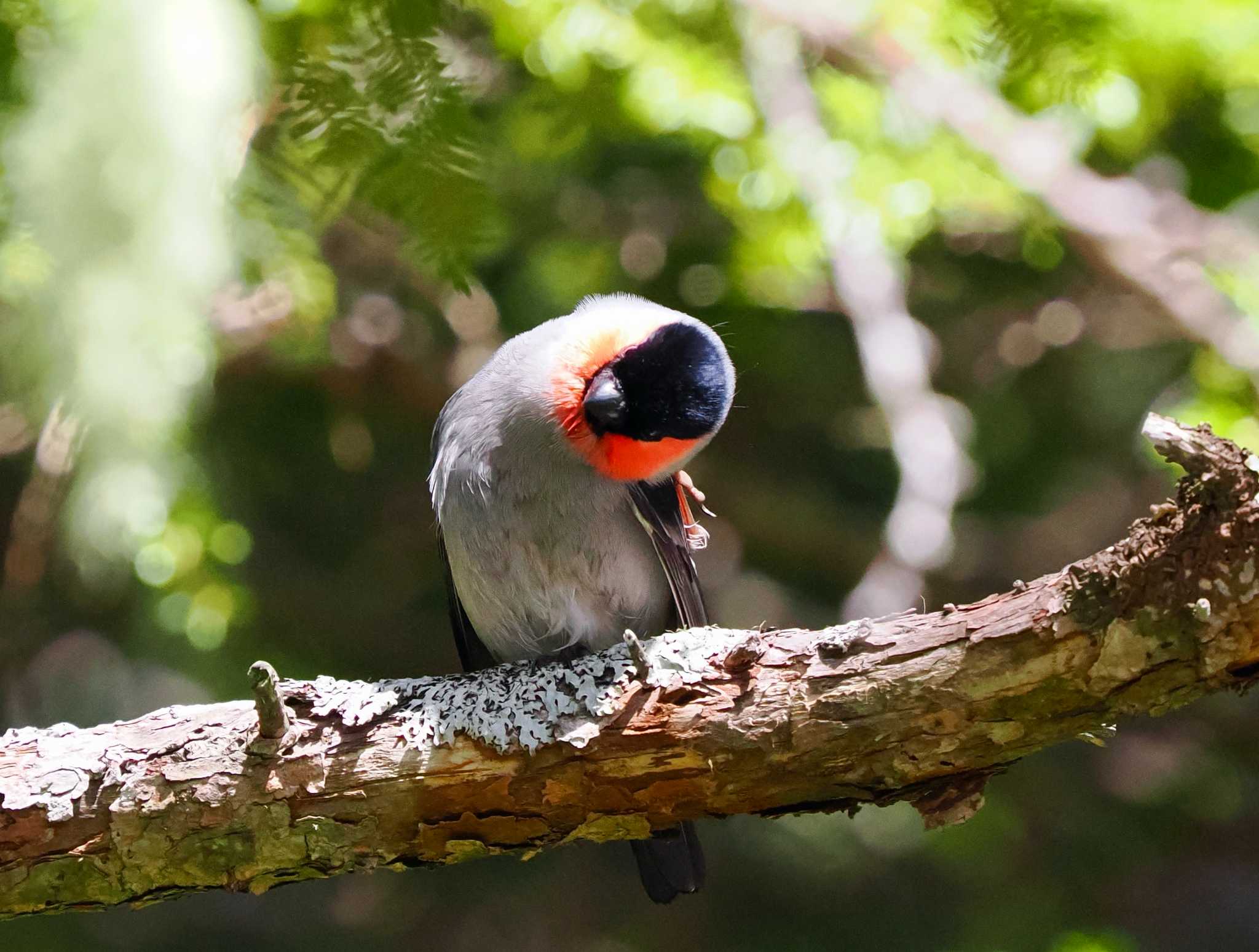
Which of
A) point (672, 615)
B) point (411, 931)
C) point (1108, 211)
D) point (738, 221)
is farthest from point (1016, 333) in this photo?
point (411, 931)

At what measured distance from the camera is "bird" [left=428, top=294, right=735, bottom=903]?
2.25 metres

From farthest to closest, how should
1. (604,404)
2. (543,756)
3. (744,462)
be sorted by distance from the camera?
(744,462) → (604,404) → (543,756)

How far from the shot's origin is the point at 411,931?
411 cm

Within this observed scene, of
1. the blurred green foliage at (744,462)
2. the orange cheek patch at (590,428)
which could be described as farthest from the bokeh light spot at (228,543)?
the orange cheek patch at (590,428)

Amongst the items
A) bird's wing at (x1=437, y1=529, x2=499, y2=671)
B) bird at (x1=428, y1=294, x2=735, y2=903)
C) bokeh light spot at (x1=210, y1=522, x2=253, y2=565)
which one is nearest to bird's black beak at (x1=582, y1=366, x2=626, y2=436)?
bird at (x1=428, y1=294, x2=735, y2=903)

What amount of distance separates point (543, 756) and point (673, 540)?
82 cm

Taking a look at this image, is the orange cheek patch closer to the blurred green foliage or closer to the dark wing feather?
the dark wing feather

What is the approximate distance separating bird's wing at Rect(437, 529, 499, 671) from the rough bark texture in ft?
2.85

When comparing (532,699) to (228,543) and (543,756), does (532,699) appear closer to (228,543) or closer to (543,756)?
(543,756)

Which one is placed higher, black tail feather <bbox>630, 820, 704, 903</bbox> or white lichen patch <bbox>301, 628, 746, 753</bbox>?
white lichen patch <bbox>301, 628, 746, 753</bbox>

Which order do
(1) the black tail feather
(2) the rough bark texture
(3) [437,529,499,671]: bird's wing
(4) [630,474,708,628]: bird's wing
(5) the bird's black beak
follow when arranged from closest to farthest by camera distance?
(2) the rough bark texture → (5) the bird's black beak → (1) the black tail feather → (4) [630,474,708,628]: bird's wing → (3) [437,529,499,671]: bird's wing

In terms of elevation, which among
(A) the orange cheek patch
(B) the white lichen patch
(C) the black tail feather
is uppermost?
(A) the orange cheek patch

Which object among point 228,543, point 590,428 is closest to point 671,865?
point 590,428

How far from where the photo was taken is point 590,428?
2.31 meters
